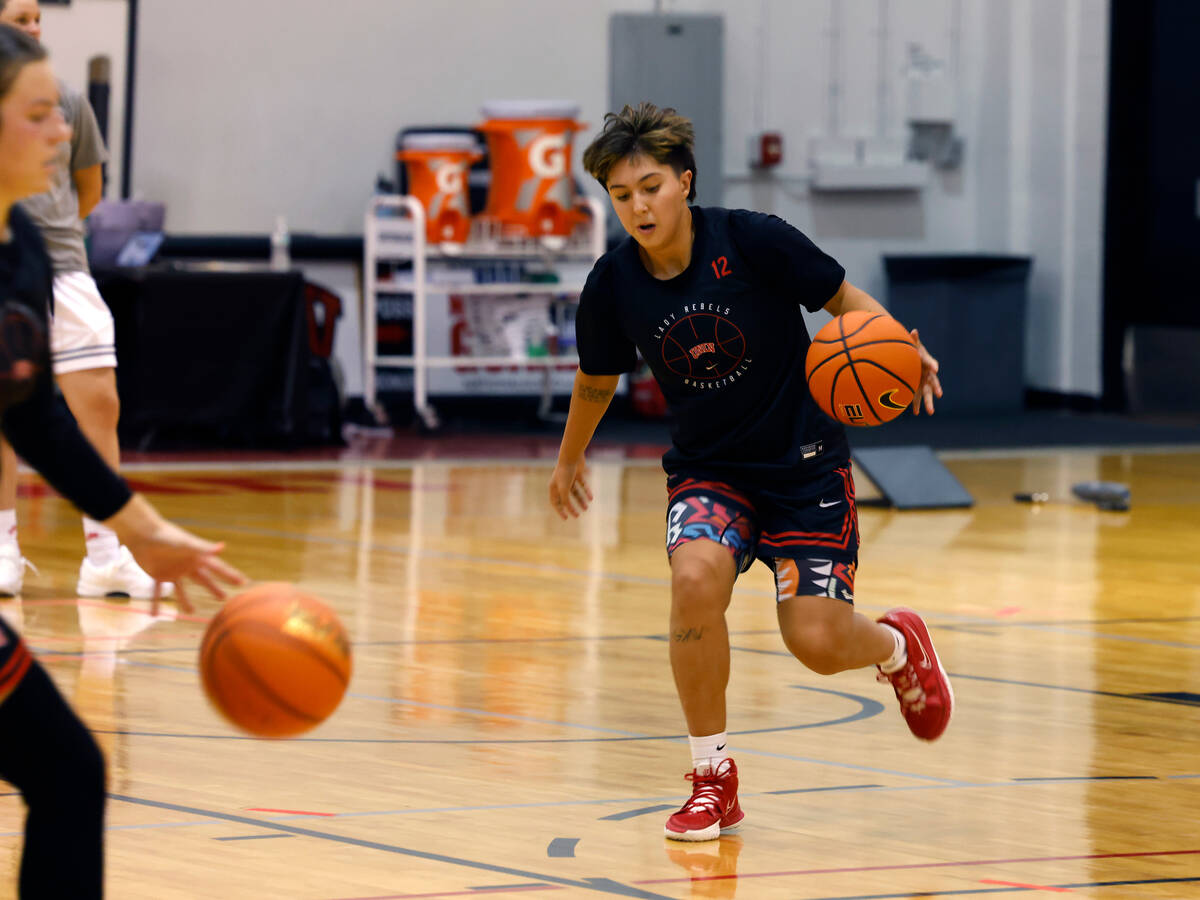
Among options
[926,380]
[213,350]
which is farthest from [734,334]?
[213,350]

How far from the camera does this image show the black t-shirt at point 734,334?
3.69 meters

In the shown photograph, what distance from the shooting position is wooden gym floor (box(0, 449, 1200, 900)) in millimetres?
3266

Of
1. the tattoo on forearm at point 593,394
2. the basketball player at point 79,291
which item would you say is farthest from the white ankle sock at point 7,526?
the tattoo on forearm at point 593,394

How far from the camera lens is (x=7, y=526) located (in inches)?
229

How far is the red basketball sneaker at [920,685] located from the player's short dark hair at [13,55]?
2.31 m

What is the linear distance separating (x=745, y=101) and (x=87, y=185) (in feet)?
27.7

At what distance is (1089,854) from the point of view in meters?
3.37

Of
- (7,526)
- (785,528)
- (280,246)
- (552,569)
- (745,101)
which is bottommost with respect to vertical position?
(552,569)

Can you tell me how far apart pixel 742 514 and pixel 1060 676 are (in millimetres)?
1747

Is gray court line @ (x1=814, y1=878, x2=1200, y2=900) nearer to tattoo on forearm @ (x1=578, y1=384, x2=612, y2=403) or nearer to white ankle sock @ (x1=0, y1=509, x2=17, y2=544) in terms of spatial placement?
tattoo on forearm @ (x1=578, y1=384, x2=612, y2=403)

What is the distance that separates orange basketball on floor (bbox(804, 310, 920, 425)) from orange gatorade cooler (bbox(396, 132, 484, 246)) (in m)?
8.00

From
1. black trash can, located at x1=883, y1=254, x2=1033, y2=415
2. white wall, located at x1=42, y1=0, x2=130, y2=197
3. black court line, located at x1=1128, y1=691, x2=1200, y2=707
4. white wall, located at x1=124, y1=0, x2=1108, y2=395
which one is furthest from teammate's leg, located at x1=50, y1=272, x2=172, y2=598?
black trash can, located at x1=883, y1=254, x2=1033, y2=415

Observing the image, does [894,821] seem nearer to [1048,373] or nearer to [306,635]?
[306,635]

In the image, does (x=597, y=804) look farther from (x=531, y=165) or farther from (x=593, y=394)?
(x=531, y=165)
